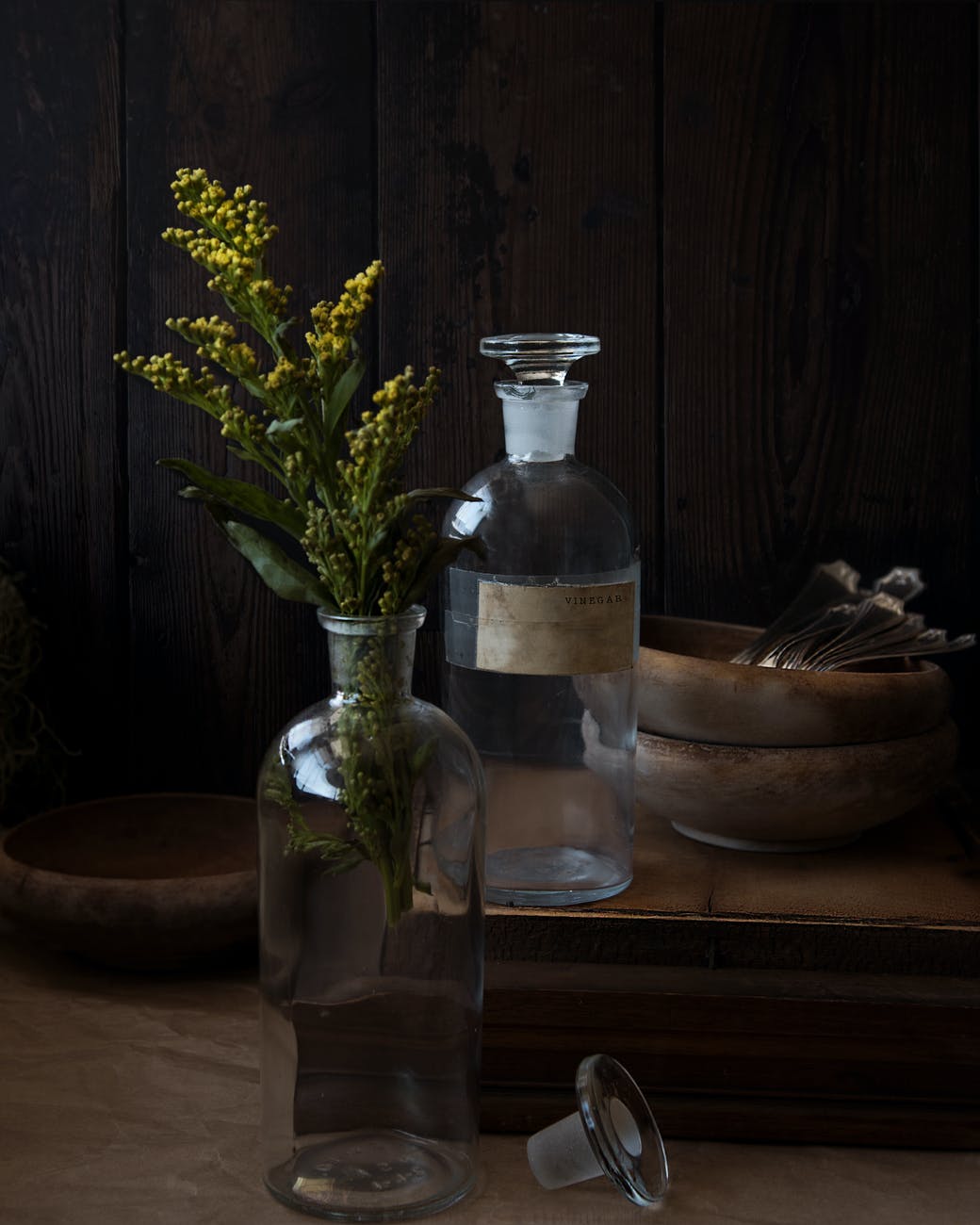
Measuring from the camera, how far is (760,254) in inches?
41.1

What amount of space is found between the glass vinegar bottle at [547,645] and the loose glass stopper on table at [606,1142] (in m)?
0.11

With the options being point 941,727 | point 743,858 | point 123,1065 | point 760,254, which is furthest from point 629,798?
point 760,254

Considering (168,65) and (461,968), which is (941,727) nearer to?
(461,968)

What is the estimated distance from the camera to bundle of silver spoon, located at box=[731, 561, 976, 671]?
0.88 metres

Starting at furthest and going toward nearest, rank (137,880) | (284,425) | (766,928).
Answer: (137,880) → (766,928) → (284,425)

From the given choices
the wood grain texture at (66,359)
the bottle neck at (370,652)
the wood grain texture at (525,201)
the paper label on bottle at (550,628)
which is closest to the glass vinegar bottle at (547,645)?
the paper label on bottle at (550,628)

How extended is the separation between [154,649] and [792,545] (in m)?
0.52

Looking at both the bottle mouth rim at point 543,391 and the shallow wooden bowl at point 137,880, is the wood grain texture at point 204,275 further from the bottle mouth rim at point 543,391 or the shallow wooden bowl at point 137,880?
the bottle mouth rim at point 543,391

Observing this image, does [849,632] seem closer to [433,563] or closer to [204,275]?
[433,563]

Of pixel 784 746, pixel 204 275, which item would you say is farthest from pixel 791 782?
pixel 204 275

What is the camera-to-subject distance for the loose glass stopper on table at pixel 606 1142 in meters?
0.64

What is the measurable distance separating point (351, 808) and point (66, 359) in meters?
0.59

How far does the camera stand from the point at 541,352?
759mm

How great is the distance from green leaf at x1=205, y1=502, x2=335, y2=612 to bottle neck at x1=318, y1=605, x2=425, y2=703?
1 cm
